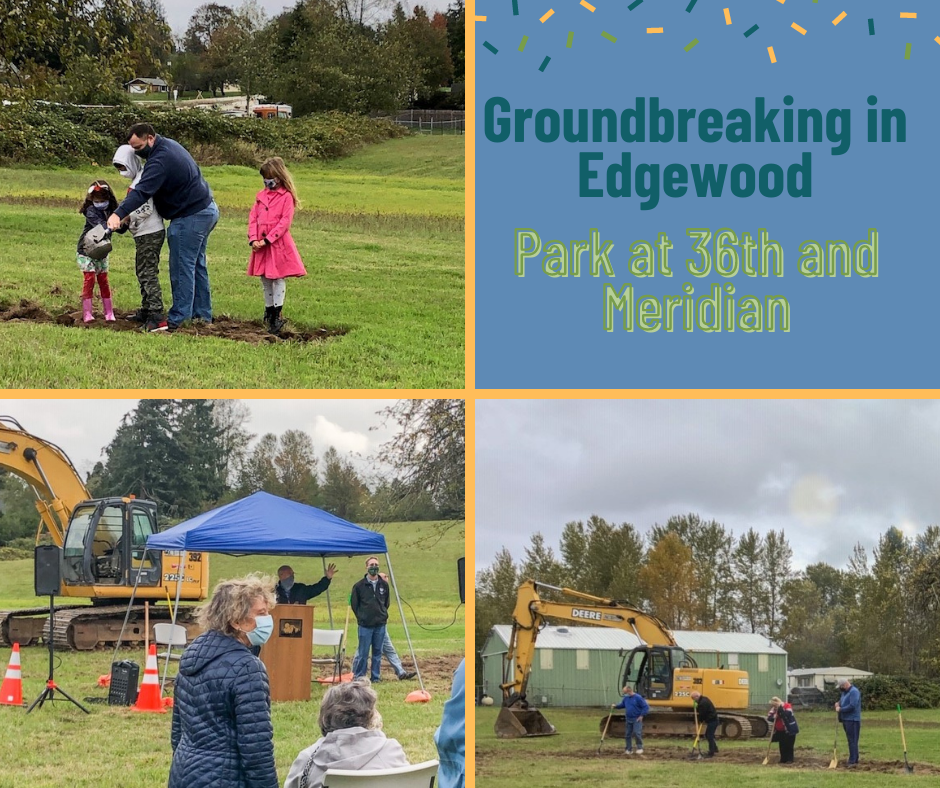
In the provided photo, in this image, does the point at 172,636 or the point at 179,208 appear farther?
the point at 172,636

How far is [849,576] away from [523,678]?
220 inches

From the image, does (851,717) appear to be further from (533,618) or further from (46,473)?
(46,473)

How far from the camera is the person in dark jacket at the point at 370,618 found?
347 inches

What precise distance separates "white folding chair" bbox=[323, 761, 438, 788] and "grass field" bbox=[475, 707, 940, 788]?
389 centimetres

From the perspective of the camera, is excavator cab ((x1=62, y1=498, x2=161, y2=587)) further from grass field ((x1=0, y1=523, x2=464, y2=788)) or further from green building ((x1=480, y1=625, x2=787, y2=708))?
green building ((x1=480, y1=625, x2=787, y2=708))

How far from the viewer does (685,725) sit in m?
11.2

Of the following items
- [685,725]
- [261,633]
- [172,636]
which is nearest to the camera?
[261,633]

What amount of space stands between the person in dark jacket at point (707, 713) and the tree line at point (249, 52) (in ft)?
17.4

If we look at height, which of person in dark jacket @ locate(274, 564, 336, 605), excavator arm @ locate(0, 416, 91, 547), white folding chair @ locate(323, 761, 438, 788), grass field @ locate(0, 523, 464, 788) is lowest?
grass field @ locate(0, 523, 464, 788)

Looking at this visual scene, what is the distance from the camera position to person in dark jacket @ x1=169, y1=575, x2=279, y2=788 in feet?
14.1

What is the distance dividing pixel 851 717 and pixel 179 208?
6.50 meters

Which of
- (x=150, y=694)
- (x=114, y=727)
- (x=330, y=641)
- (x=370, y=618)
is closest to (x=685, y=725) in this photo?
(x=330, y=641)

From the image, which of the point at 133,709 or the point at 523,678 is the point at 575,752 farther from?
the point at 133,709

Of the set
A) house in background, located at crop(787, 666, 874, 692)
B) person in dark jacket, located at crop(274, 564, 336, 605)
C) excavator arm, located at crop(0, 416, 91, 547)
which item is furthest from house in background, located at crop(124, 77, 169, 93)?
house in background, located at crop(787, 666, 874, 692)
